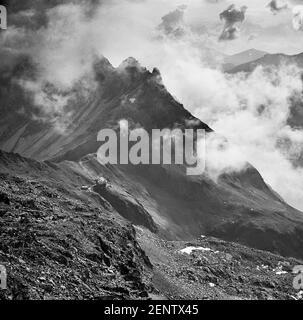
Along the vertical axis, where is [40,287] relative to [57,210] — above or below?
below

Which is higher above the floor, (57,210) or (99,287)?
(57,210)

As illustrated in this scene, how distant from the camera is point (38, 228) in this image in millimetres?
162000

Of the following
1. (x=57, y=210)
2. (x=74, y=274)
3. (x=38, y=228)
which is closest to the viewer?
(x=74, y=274)
